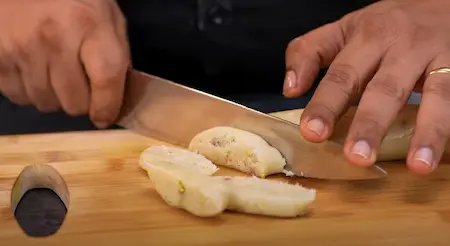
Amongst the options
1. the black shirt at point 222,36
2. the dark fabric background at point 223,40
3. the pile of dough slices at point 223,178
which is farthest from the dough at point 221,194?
the black shirt at point 222,36

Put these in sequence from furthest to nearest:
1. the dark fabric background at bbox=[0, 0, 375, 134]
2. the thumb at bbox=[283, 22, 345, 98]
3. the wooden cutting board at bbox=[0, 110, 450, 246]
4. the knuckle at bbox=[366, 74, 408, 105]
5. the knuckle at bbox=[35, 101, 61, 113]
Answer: the dark fabric background at bbox=[0, 0, 375, 134] < the knuckle at bbox=[35, 101, 61, 113] < the thumb at bbox=[283, 22, 345, 98] < the knuckle at bbox=[366, 74, 408, 105] < the wooden cutting board at bbox=[0, 110, 450, 246]

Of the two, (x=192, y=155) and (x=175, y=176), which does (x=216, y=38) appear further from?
(x=175, y=176)

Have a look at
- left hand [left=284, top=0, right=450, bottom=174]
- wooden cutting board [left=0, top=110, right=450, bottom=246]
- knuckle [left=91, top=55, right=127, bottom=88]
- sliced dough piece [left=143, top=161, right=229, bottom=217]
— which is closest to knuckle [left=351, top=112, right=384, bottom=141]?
left hand [left=284, top=0, right=450, bottom=174]

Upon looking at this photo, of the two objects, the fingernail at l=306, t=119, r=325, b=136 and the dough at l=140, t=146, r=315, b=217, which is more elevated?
the fingernail at l=306, t=119, r=325, b=136

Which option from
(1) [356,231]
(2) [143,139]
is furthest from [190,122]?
(1) [356,231]

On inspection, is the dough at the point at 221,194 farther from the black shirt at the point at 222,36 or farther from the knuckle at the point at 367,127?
the black shirt at the point at 222,36

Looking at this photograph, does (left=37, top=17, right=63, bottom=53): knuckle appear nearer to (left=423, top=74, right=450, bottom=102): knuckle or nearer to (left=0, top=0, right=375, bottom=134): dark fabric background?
(left=0, top=0, right=375, bottom=134): dark fabric background

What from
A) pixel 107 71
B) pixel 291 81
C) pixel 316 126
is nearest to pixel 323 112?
pixel 316 126
